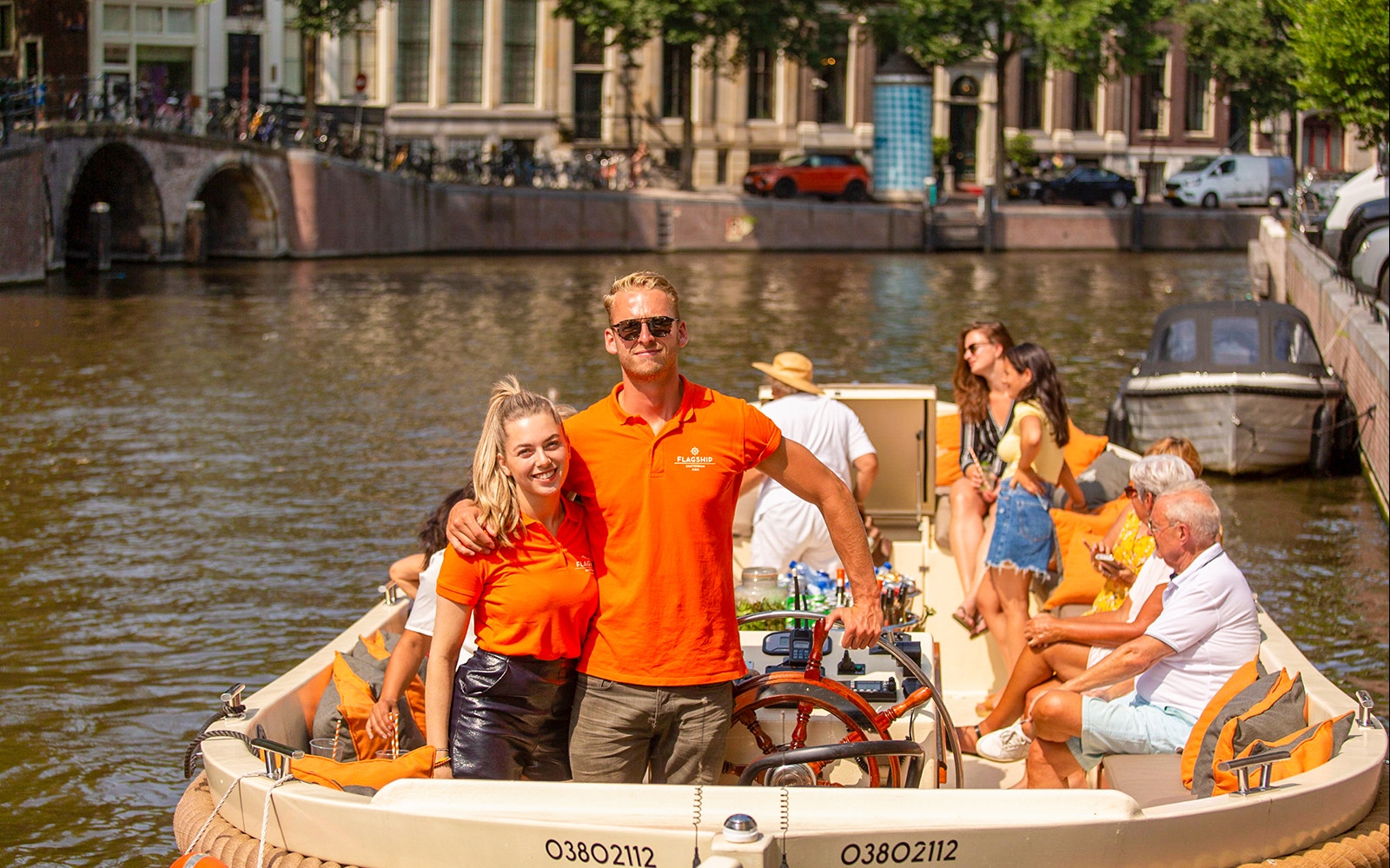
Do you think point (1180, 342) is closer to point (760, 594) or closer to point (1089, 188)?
point (760, 594)

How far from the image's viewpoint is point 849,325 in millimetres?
23531

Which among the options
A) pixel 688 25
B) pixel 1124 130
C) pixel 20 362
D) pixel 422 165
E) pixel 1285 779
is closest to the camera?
pixel 1285 779

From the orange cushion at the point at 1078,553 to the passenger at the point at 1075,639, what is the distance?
683 mm

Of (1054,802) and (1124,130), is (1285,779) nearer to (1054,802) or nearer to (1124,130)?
(1054,802)

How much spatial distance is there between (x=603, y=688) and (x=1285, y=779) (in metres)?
1.86

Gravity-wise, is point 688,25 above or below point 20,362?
above

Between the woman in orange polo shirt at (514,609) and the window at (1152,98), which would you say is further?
the window at (1152,98)

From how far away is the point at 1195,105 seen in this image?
52.3 m

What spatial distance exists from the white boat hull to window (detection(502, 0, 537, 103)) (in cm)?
3212

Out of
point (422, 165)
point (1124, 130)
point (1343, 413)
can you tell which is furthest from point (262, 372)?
point (1124, 130)

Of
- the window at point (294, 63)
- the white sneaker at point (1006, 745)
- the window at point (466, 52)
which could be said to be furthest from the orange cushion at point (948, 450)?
the window at point (466, 52)

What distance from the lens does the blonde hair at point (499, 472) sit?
13.3 ft

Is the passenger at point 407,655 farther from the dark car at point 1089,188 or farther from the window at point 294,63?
the dark car at point 1089,188

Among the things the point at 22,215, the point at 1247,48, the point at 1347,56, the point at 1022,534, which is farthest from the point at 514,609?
the point at 1247,48
